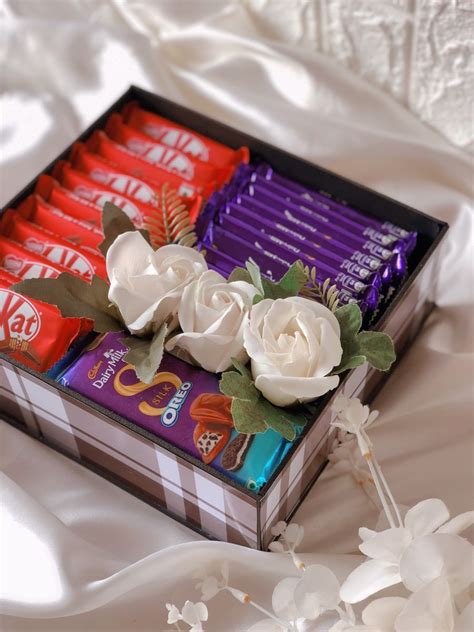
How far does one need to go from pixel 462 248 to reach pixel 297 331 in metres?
0.41

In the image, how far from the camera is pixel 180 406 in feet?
2.68

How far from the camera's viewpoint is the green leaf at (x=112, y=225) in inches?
34.7

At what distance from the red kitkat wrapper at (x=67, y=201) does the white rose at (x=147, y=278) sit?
18 cm

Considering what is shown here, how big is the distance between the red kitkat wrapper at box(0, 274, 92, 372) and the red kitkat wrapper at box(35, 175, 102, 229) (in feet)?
0.52

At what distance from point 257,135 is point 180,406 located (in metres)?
0.50

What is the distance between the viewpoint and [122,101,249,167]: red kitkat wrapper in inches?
41.6

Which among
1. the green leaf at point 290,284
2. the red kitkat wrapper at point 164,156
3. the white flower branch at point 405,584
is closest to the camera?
the white flower branch at point 405,584

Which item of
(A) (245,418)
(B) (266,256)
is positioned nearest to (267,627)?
(A) (245,418)

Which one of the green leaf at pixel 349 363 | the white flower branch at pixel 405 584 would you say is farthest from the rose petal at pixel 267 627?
the green leaf at pixel 349 363

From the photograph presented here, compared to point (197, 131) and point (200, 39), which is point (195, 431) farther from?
point (200, 39)

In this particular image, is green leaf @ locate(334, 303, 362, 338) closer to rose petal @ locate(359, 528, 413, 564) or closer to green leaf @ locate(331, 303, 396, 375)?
green leaf @ locate(331, 303, 396, 375)

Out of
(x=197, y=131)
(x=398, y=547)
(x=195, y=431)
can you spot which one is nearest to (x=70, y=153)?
(x=197, y=131)

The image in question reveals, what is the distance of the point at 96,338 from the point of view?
0.87m

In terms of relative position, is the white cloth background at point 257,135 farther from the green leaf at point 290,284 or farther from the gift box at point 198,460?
the green leaf at point 290,284
